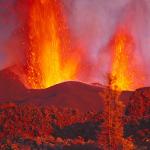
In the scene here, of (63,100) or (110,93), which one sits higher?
(63,100)

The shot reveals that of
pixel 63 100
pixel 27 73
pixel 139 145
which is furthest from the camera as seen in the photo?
pixel 27 73


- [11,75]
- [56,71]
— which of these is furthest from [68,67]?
[11,75]

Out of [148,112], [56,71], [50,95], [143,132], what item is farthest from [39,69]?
[143,132]

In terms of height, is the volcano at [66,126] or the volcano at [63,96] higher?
the volcano at [63,96]

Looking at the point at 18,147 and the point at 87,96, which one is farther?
the point at 87,96

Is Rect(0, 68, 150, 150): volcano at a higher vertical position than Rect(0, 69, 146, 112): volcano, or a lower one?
Result: lower

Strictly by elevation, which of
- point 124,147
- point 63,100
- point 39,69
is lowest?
point 124,147

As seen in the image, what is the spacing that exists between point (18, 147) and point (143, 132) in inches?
267

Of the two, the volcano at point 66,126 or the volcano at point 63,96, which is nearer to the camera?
the volcano at point 66,126

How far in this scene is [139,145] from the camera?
23391 mm

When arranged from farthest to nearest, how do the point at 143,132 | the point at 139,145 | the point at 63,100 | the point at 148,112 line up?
the point at 63,100
the point at 148,112
the point at 143,132
the point at 139,145

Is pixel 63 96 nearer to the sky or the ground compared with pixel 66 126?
nearer to the sky

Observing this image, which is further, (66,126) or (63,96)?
(63,96)

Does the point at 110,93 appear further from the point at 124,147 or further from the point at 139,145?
the point at 139,145
